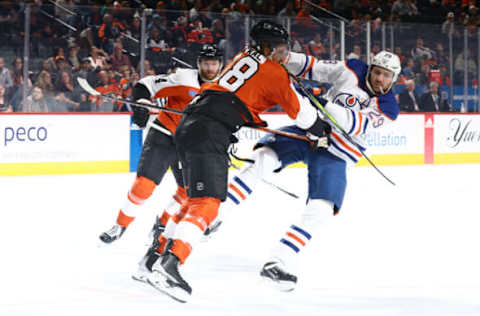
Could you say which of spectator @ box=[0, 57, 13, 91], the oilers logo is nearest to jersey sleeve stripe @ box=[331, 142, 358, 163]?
the oilers logo

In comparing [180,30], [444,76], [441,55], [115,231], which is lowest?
[444,76]

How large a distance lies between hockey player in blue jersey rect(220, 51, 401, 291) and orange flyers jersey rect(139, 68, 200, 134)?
0.75 metres

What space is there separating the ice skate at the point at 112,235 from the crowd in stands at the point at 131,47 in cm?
439

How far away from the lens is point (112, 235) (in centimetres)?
496

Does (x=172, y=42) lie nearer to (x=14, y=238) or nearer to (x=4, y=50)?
(x=4, y=50)

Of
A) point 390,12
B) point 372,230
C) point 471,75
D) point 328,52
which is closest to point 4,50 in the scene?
point 328,52

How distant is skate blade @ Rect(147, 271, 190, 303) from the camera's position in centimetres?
333

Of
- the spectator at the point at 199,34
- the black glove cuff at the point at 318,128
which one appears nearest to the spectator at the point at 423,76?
the spectator at the point at 199,34

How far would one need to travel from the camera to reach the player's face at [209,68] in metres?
4.80

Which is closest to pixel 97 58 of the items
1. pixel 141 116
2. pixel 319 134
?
pixel 141 116

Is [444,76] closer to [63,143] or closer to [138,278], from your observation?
[63,143]

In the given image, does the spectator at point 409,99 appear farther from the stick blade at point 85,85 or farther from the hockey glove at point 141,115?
the stick blade at point 85,85

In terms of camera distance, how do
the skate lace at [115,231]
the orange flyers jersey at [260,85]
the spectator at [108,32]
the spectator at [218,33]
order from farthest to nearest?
the spectator at [218,33] < the spectator at [108,32] < the skate lace at [115,231] < the orange flyers jersey at [260,85]

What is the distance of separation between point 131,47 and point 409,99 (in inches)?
156
